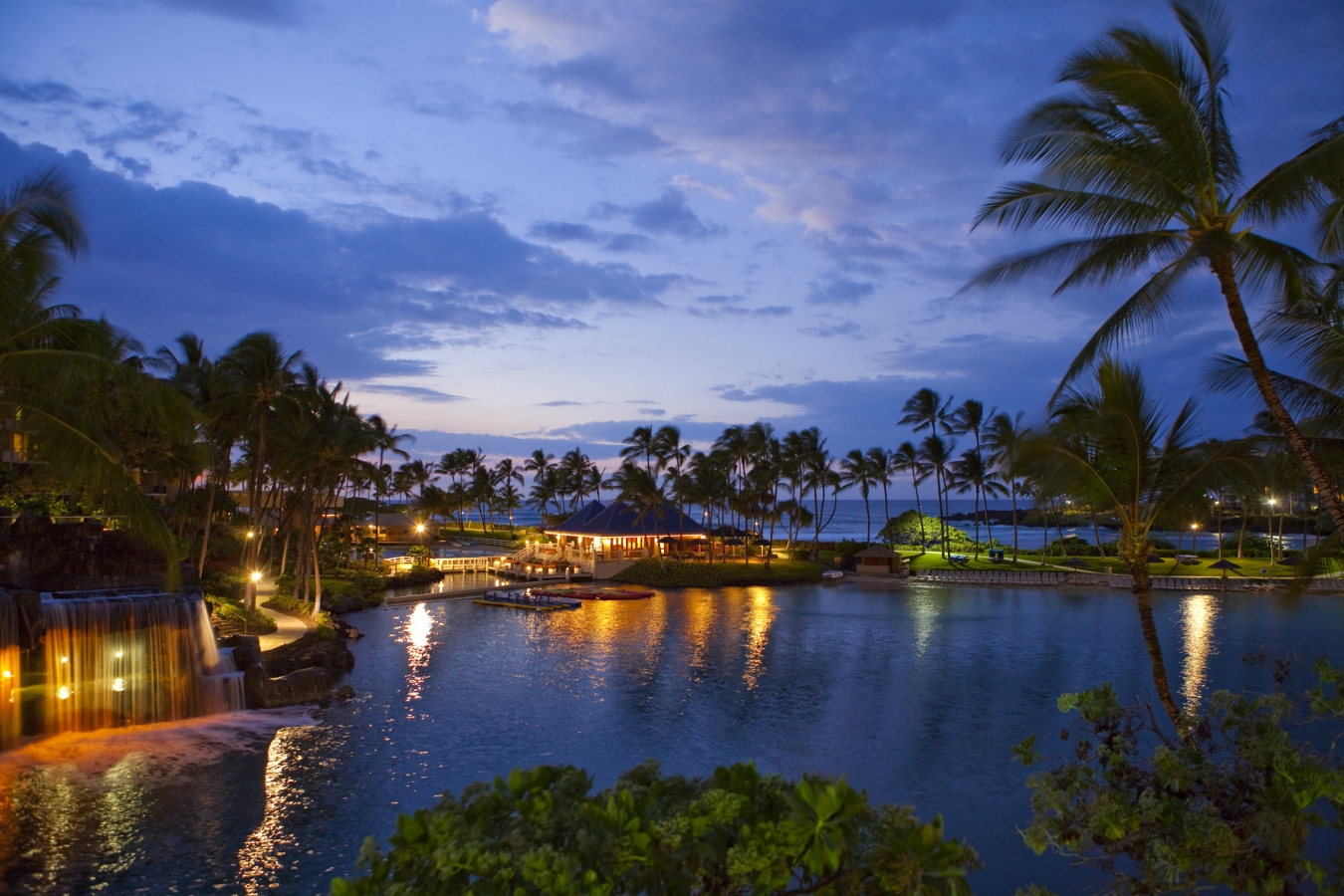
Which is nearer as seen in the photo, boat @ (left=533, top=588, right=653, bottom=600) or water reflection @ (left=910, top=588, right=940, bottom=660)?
water reflection @ (left=910, top=588, right=940, bottom=660)

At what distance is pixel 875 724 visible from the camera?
1816 cm

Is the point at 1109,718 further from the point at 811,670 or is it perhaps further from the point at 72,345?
the point at 811,670

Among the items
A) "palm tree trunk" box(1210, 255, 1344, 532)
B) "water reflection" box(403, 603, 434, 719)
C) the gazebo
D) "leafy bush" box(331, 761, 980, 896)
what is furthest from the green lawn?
"leafy bush" box(331, 761, 980, 896)

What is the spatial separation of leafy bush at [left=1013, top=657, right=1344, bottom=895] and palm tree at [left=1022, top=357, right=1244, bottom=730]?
145 inches

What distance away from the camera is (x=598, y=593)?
41188 mm

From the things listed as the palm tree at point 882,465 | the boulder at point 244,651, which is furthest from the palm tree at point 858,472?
the boulder at point 244,651

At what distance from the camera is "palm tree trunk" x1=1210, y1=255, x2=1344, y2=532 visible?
775 cm

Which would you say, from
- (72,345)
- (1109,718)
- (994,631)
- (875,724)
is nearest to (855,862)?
(1109,718)

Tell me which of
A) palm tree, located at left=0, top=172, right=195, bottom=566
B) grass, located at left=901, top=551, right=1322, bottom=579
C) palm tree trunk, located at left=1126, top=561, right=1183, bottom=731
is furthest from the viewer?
grass, located at left=901, top=551, right=1322, bottom=579

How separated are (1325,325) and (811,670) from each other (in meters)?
17.9

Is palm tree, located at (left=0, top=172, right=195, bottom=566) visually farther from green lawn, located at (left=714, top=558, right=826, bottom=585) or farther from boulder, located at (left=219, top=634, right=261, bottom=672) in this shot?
green lawn, located at (left=714, top=558, right=826, bottom=585)

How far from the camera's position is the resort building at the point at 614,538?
4884cm

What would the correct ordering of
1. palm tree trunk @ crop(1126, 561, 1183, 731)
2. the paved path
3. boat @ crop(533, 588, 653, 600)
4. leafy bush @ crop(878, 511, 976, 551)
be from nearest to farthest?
palm tree trunk @ crop(1126, 561, 1183, 731), the paved path, boat @ crop(533, 588, 653, 600), leafy bush @ crop(878, 511, 976, 551)

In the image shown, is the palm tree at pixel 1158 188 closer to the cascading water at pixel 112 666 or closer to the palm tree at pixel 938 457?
the cascading water at pixel 112 666
